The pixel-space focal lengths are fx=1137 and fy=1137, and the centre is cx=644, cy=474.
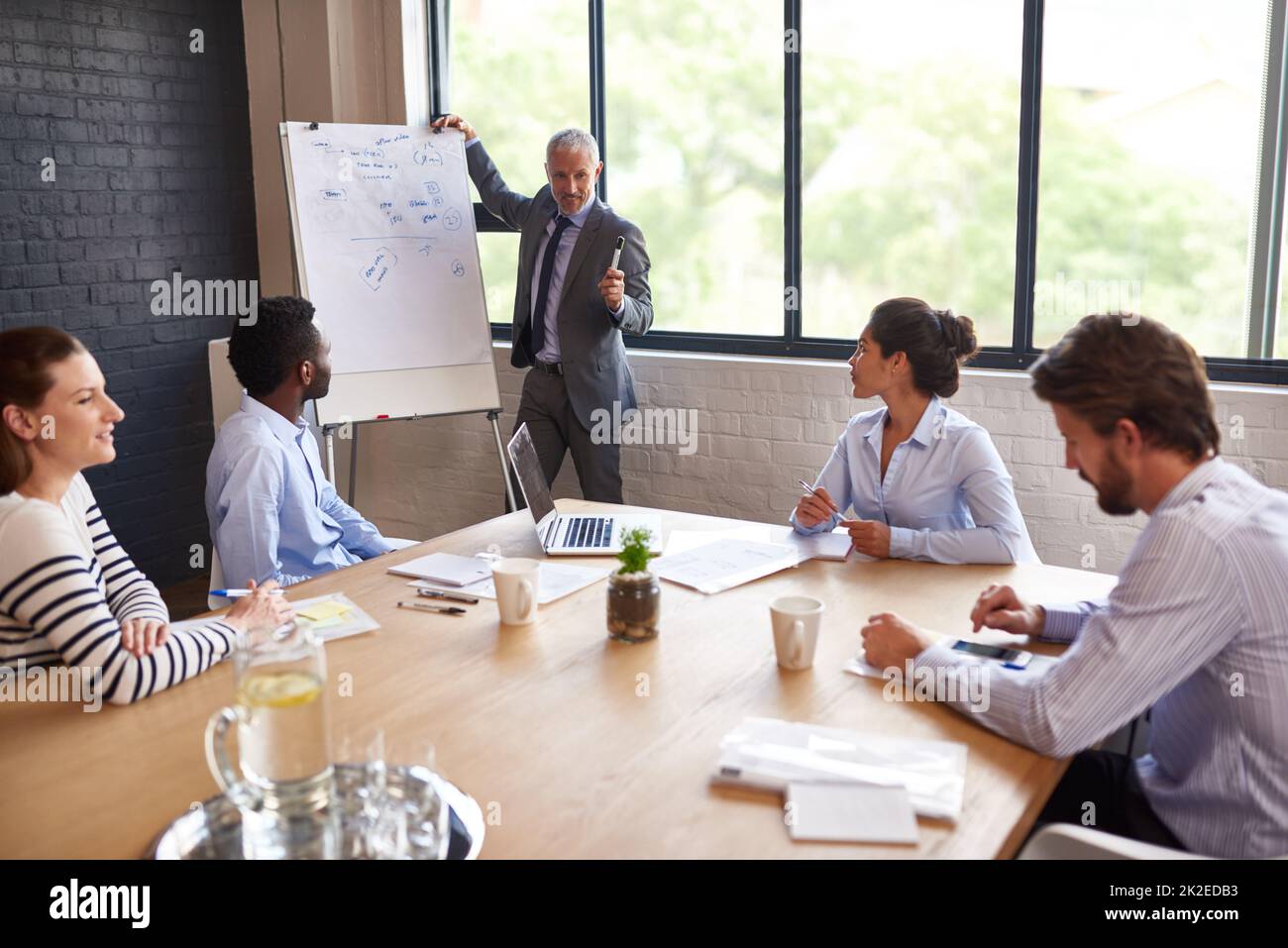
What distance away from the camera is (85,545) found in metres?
1.80

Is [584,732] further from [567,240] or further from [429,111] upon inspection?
[429,111]

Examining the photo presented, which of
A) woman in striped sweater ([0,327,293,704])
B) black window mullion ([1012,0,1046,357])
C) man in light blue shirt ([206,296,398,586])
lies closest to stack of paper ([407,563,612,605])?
woman in striped sweater ([0,327,293,704])

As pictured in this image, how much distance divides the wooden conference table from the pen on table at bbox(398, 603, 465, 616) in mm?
26

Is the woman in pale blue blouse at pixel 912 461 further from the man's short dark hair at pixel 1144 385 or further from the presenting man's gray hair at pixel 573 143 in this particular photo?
the presenting man's gray hair at pixel 573 143

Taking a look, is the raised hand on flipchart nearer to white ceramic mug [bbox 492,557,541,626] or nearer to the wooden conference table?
the wooden conference table

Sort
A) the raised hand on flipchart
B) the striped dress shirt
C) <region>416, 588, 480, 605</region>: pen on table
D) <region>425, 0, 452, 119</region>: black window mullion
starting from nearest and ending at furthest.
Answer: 1. the striped dress shirt
2. <region>416, 588, 480, 605</region>: pen on table
3. the raised hand on flipchart
4. <region>425, 0, 452, 119</region>: black window mullion

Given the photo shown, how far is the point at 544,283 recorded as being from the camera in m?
4.17

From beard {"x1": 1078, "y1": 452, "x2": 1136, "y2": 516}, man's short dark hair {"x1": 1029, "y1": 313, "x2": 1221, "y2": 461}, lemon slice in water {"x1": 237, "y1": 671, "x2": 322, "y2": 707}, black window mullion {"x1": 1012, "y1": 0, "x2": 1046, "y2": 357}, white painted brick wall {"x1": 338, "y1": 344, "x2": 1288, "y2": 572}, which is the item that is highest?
black window mullion {"x1": 1012, "y1": 0, "x2": 1046, "y2": 357}

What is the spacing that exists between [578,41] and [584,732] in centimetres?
357

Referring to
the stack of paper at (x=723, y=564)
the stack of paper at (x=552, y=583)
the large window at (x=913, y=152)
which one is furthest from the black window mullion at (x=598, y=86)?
the stack of paper at (x=552, y=583)

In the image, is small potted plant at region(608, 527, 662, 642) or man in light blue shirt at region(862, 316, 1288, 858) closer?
man in light blue shirt at region(862, 316, 1288, 858)

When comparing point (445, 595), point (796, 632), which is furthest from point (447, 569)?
point (796, 632)

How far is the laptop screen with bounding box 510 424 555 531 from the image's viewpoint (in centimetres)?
234

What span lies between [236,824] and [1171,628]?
113cm
